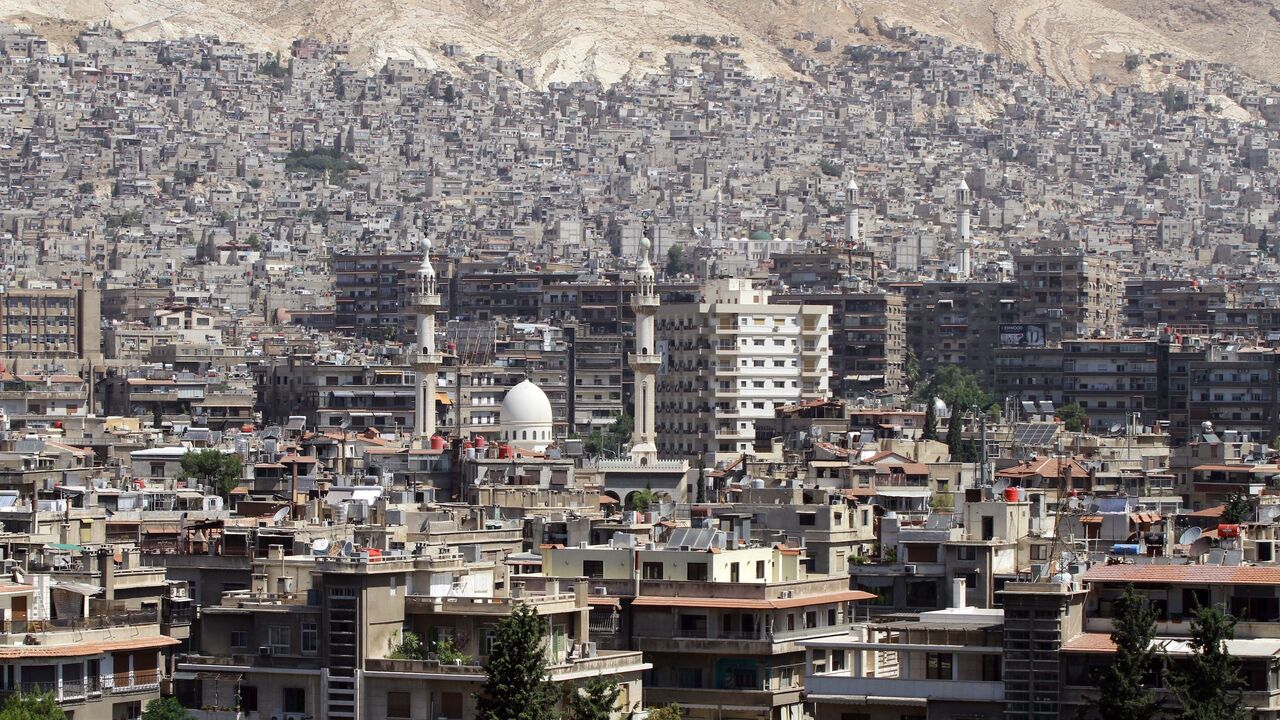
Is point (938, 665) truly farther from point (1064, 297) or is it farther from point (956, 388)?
point (1064, 297)

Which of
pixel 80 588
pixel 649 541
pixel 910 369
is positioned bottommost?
pixel 80 588

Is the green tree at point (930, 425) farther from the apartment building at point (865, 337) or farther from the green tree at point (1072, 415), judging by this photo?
the apartment building at point (865, 337)

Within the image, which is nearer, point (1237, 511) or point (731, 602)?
point (731, 602)

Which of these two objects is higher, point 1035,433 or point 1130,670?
point 1035,433

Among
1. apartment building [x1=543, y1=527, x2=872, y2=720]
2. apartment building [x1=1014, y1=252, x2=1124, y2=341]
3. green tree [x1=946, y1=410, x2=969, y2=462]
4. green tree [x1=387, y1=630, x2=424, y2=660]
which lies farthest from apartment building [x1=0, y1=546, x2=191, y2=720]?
apartment building [x1=1014, y1=252, x2=1124, y2=341]

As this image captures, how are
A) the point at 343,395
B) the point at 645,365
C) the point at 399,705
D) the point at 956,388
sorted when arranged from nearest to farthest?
the point at 399,705
the point at 645,365
the point at 343,395
the point at 956,388

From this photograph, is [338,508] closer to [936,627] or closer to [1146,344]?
[936,627]

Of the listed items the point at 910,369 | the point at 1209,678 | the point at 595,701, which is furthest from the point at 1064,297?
the point at 1209,678

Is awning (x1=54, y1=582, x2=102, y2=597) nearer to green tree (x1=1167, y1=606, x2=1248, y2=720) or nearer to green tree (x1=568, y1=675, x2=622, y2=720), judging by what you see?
green tree (x1=568, y1=675, x2=622, y2=720)
